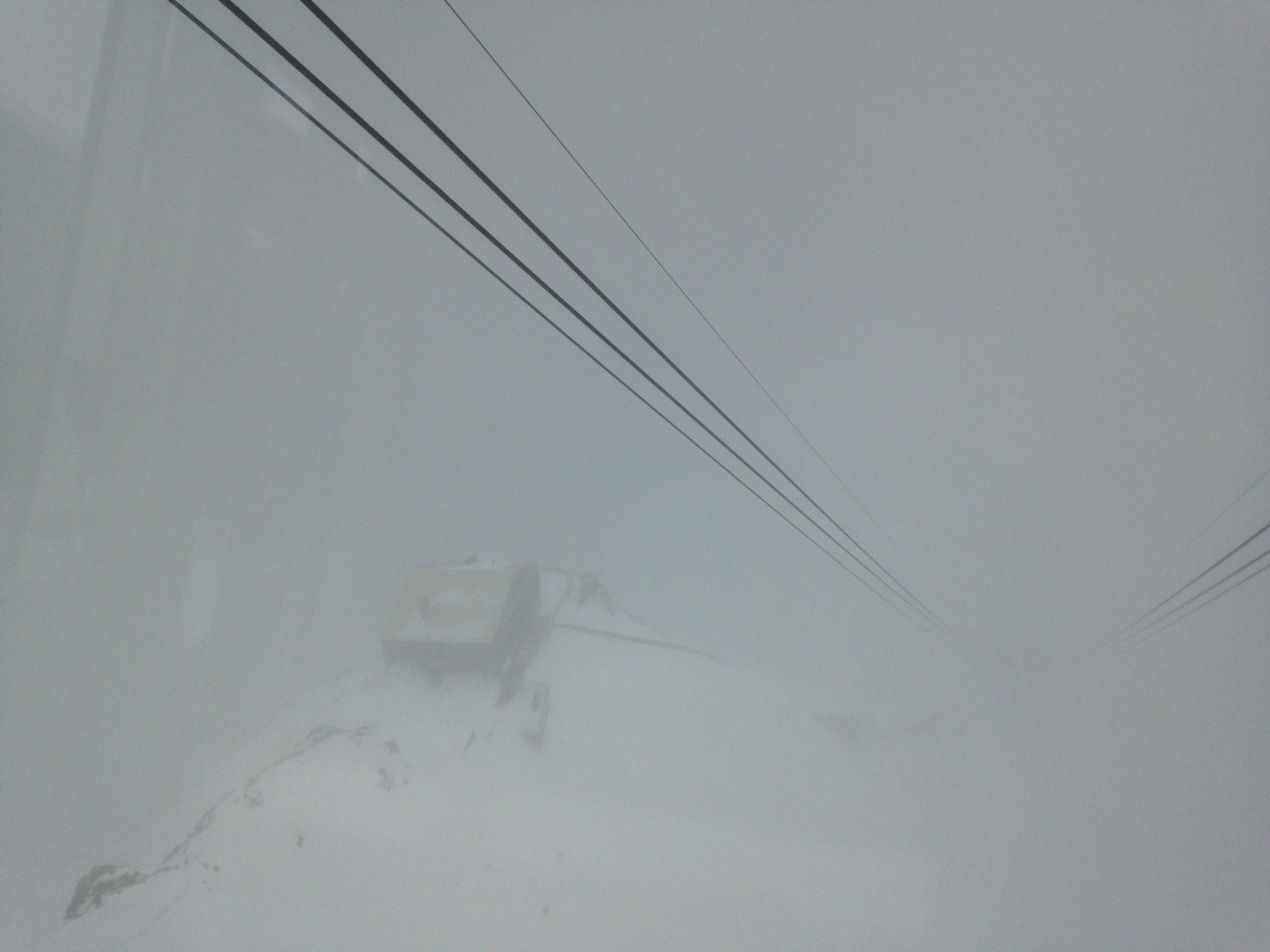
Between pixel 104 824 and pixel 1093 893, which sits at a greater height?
pixel 1093 893

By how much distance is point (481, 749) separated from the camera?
16.4 m

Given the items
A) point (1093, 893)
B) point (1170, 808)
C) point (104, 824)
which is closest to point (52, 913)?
point (104, 824)

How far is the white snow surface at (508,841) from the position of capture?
10.8 meters

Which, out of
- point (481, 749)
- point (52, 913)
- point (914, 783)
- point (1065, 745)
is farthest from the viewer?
point (1065, 745)

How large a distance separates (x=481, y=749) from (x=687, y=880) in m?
7.00

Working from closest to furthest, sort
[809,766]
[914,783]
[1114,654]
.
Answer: [809,766]
[914,783]
[1114,654]

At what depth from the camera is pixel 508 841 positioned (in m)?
13.2

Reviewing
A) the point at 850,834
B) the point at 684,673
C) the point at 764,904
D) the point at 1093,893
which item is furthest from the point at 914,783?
the point at 764,904

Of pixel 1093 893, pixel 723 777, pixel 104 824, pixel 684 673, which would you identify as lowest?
pixel 104 824

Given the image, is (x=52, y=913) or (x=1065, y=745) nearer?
(x=52, y=913)

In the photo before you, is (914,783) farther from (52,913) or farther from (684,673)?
(52,913)

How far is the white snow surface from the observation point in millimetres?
10750

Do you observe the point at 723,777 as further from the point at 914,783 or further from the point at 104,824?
the point at 104,824

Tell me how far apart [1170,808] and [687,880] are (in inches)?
1048
